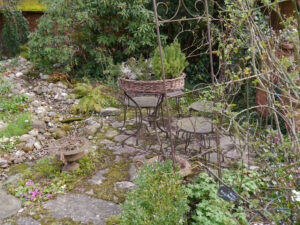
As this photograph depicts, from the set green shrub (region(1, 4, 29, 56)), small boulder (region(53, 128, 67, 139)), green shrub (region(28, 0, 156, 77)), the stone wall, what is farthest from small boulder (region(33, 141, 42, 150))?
green shrub (region(1, 4, 29, 56))

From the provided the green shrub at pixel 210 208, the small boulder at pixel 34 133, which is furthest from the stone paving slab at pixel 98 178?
the small boulder at pixel 34 133

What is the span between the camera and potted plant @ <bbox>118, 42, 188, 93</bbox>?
11.2 feet

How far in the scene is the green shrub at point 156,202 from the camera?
206 cm

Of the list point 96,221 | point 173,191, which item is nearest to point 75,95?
point 96,221

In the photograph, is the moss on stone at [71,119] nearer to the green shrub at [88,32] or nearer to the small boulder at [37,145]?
the small boulder at [37,145]

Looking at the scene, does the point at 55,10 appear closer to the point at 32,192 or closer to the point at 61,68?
the point at 61,68

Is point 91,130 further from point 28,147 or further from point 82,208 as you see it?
point 82,208

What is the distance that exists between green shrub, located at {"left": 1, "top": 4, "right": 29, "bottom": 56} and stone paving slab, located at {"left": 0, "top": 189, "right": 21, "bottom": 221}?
318 inches

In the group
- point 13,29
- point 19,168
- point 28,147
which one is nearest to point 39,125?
point 28,147

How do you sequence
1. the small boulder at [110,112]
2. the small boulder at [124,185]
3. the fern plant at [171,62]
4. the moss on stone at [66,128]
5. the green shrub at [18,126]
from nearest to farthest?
the small boulder at [124,185] → the fern plant at [171,62] → the green shrub at [18,126] → the moss on stone at [66,128] → the small boulder at [110,112]

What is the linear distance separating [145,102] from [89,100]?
185 cm

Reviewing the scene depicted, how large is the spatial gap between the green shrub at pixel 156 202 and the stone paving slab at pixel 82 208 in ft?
2.00

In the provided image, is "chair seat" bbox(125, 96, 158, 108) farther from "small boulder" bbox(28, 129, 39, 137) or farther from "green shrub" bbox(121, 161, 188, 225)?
"green shrub" bbox(121, 161, 188, 225)

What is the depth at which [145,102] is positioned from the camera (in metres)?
4.20
